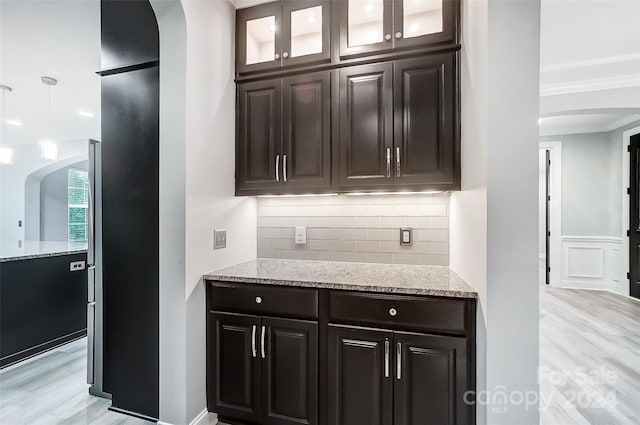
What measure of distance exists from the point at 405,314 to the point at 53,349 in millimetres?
3521

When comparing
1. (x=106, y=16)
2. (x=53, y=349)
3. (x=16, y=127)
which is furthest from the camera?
(x=16, y=127)

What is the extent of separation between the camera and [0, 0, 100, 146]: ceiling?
2369 millimetres

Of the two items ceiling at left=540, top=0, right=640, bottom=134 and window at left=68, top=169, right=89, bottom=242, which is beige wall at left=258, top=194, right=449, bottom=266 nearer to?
ceiling at left=540, top=0, right=640, bottom=134

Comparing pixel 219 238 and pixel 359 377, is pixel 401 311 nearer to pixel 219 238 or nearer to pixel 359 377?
pixel 359 377

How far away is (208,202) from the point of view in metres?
1.96

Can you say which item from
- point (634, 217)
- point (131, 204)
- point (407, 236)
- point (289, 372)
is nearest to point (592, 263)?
point (634, 217)

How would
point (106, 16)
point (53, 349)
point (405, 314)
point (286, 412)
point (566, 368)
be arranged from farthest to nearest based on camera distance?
point (53, 349)
point (566, 368)
point (106, 16)
point (286, 412)
point (405, 314)

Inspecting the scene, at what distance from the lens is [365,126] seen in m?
1.95

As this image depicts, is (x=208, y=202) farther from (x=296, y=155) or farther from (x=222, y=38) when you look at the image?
(x=222, y=38)

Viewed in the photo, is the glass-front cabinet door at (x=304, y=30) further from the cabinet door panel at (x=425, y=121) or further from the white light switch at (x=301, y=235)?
the white light switch at (x=301, y=235)

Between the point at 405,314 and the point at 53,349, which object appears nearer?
the point at 405,314

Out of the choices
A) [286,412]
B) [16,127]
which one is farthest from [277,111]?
[16,127]

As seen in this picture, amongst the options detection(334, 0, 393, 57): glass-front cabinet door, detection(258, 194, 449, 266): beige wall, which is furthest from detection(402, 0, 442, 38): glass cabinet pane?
detection(258, 194, 449, 266): beige wall

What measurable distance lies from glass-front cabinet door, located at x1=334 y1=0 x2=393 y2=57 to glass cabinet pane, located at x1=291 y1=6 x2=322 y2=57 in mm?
168
